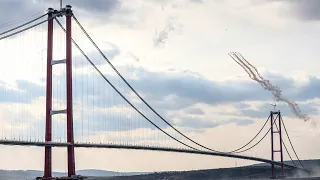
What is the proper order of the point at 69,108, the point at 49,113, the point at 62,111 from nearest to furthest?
the point at 49,113
the point at 62,111
the point at 69,108

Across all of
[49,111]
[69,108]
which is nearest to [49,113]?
[49,111]

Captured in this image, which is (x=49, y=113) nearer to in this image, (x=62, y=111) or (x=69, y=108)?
(x=62, y=111)

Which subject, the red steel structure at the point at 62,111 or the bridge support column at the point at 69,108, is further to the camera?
the bridge support column at the point at 69,108

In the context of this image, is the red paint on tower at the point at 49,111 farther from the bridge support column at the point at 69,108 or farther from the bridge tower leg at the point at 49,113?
the bridge support column at the point at 69,108

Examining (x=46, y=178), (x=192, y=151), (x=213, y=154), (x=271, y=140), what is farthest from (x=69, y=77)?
(x=271, y=140)

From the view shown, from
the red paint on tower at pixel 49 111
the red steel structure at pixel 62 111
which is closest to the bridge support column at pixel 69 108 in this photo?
the red steel structure at pixel 62 111

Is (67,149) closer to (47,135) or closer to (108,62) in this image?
(47,135)

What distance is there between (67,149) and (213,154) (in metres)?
53.8

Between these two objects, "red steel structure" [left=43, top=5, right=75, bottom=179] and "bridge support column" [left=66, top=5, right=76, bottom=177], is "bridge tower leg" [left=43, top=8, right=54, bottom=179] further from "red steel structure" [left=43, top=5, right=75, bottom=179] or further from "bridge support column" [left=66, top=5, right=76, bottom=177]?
"bridge support column" [left=66, top=5, right=76, bottom=177]

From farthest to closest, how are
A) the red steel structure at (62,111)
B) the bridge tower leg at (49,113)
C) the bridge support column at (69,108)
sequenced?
the bridge support column at (69,108)
the red steel structure at (62,111)
the bridge tower leg at (49,113)

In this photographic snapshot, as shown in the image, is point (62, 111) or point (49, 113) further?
point (62, 111)

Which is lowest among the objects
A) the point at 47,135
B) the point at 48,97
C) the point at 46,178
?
the point at 46,178

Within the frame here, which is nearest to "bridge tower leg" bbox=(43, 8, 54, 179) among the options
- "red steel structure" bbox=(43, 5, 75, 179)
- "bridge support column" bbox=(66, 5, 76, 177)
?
"red steel structure" bbox=(43, 5, 75, 179)

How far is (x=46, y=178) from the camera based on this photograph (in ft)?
204
